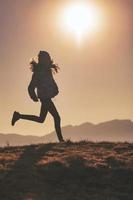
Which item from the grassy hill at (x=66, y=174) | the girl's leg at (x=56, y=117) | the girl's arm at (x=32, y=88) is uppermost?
the girl's arm at (x=32, y=88)

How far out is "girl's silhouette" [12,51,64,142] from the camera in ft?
83.8

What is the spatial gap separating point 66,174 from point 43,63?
7535 mm

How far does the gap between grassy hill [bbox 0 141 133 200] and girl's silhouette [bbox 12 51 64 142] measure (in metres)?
3.54

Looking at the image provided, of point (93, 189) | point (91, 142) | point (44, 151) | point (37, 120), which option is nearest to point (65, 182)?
point (93, 189)

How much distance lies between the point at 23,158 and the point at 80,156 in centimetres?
167

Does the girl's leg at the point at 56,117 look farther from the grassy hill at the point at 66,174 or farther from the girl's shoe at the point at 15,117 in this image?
the grassy hill at the point at 66,174

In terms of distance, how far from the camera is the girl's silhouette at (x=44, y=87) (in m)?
25.5

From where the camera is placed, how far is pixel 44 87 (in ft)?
84.0

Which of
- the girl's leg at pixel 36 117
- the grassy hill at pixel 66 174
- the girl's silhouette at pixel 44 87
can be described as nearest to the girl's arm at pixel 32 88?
the girl's silhouette at pixel 44 87

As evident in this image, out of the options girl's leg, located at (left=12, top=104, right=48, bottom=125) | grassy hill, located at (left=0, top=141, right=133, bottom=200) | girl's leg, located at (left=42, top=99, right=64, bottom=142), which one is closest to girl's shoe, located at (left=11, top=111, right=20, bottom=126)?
girl's leg, located at (left=12, top=104, right=48, bottom=125)

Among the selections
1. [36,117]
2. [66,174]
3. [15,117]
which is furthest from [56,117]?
[66,174]

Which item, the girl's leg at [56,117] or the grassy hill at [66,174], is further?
the girl's leg at [56,117]

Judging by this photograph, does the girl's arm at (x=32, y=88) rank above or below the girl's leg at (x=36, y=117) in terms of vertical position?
above

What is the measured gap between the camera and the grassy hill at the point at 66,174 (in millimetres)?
17312
